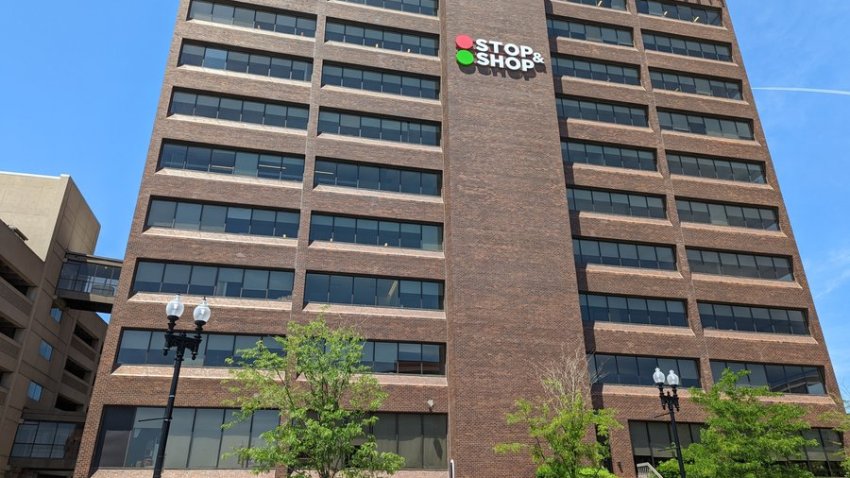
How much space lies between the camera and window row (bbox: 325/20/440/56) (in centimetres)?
4216

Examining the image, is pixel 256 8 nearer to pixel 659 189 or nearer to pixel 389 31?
pixel 389 31

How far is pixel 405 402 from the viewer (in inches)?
1280

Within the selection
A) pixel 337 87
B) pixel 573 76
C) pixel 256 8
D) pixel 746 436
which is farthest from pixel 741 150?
pixel 256 8

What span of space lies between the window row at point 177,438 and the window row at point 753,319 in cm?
2921

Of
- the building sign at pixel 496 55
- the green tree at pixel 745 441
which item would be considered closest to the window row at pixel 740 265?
the green tree at pixel 745 441

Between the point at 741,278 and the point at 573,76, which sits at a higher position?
the point at 573,76

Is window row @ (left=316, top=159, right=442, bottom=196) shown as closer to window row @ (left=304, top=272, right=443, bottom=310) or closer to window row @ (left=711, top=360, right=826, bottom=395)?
window row @ (left=304, top=272, right=443, bottom=310)

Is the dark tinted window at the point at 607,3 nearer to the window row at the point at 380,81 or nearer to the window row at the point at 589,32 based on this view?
the window row at the point at 589,32

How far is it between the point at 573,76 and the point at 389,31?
565 inches

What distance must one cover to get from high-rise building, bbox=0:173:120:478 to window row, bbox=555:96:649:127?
3338 centimetres

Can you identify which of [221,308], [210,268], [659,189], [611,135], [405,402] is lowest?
[405,402]

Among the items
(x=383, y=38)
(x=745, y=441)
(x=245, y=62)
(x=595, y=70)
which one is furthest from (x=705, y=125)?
(x=245, y=62)

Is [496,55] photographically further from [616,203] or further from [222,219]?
[222,219]

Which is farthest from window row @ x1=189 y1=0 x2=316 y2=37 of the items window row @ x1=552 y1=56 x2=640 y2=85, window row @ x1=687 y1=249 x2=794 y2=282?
window row @ x1=687 y1=249 x2=794 y2=282
